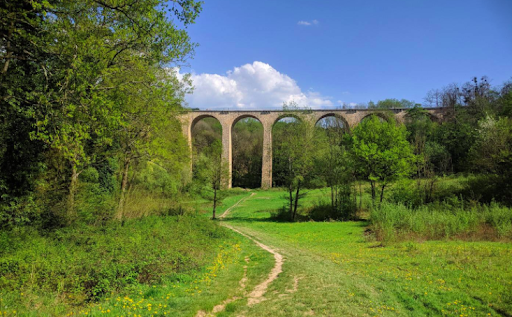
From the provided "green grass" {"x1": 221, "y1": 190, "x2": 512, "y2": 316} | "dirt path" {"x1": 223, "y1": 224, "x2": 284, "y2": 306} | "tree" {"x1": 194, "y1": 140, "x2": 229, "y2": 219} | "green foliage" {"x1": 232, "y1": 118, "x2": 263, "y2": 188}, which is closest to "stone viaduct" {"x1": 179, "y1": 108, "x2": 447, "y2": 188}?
"green foliage" {"x1": 232, "y1": 118, "x2": 263, "y2": 188}

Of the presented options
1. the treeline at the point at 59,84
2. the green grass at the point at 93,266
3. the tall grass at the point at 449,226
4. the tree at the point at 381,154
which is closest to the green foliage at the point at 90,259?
the green grass at the point at 93,266

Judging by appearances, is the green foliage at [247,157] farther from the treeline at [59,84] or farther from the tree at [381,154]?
the treeline at [59,84]

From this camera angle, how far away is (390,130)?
22250 mm

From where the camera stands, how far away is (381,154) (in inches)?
833

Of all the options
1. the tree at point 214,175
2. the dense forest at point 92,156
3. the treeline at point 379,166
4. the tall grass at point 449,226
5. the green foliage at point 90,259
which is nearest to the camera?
the green foliage at point 90,259

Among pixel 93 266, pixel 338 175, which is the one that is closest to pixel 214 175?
pixel 338 175

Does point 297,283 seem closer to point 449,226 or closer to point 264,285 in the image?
point 264,285

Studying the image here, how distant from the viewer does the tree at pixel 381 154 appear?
21.1m

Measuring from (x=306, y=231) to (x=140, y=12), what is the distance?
43.1 ft

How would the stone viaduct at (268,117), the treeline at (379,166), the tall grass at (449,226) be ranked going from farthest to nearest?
1. the stone viaduct at (268,117)
2. the treeline at (379,166)
3. the tall grass at (449,226)

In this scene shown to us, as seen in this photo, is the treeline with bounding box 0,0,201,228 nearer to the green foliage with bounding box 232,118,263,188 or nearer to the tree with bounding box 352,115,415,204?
the tree with bounding box 352,115,415,204

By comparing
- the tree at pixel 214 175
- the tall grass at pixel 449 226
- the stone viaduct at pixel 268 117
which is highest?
the stone viaduct at pixel 268 117

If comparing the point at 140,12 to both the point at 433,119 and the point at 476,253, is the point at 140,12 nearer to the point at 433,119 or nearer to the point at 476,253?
the point at 476,253

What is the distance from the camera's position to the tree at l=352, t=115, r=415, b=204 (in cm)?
2112
